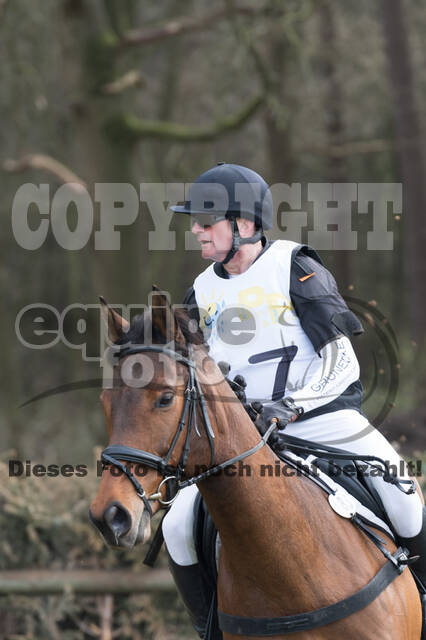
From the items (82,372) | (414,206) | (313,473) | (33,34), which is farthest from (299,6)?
(313,473)

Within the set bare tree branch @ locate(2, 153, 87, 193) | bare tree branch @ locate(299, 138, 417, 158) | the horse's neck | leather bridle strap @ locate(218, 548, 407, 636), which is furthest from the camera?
bare tree branch @ locate(299, 138, 417, 158)

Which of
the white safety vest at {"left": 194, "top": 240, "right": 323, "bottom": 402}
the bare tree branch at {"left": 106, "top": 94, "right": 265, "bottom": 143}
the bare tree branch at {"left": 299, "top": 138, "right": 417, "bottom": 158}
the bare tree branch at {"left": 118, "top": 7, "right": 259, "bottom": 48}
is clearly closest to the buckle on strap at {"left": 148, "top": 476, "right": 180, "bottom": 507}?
the white safety vest at {"left": 194, "top": 240, "right": 323, "bottom": 402}

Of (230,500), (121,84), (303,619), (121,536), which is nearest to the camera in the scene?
(121,536)

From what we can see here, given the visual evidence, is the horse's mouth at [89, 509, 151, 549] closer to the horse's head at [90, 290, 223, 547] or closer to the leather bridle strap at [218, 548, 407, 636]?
the horse's head at [90, 290, 223, 547]

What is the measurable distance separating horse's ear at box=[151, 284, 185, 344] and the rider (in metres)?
0.76

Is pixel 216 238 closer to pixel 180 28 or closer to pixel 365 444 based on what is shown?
pixel 365 444

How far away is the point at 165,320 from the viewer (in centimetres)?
272

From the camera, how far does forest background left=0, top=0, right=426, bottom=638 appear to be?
10766 mm

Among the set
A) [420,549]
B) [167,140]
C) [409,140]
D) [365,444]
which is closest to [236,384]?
[365,444]

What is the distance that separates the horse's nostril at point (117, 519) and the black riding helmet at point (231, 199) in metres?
1.42

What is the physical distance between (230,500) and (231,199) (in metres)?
1.30

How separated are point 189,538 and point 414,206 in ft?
33.8

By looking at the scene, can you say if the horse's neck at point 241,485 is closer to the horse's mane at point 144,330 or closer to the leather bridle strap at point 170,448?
the leather bridle strap at point 170,448

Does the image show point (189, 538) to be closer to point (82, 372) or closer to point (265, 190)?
point (265, 190)
